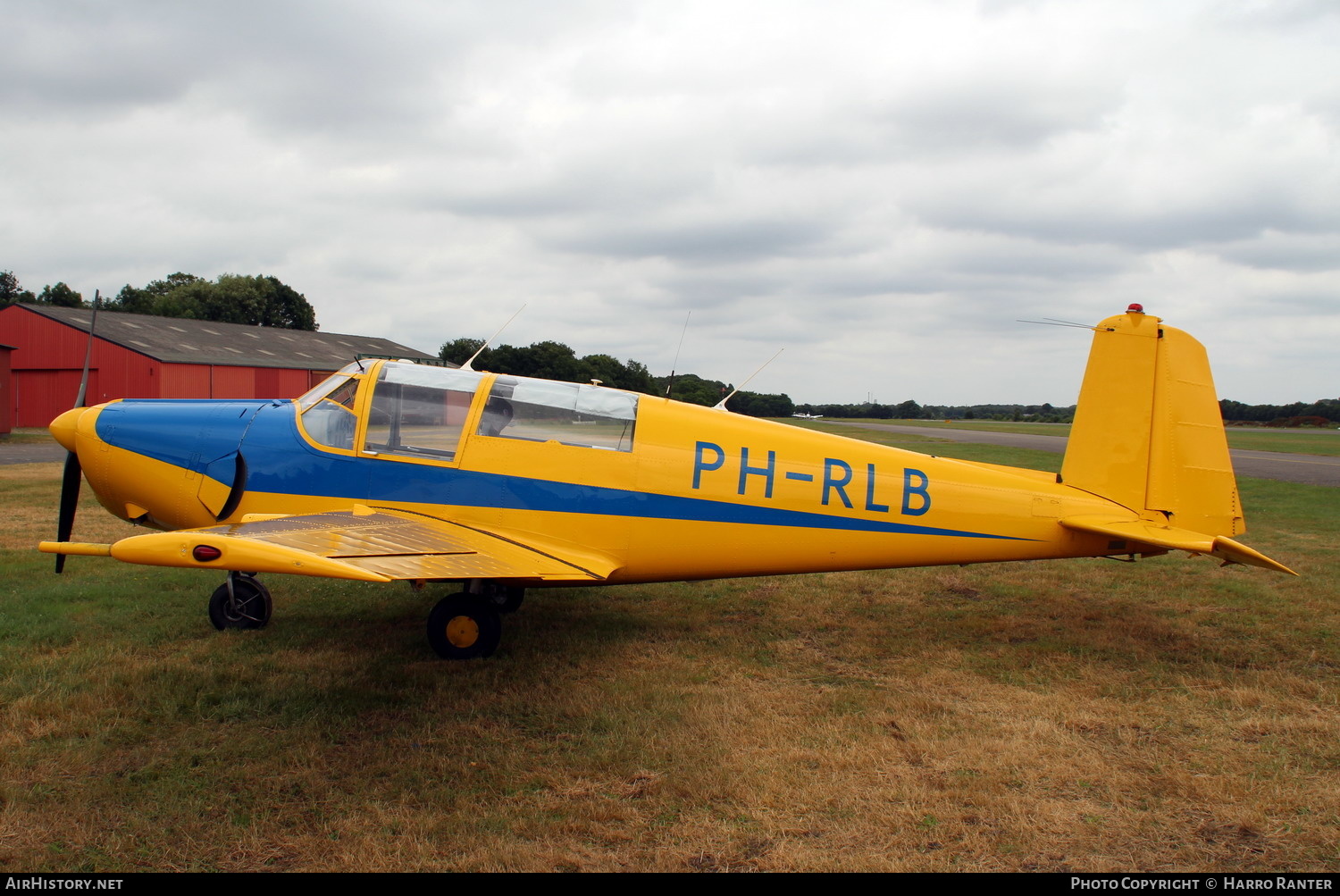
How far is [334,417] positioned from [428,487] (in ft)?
2.72

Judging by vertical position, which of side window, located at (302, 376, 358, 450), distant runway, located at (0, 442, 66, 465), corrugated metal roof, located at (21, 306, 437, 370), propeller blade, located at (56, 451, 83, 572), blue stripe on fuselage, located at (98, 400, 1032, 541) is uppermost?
corrugated metal roof, located at (21, 306, 437, 370)

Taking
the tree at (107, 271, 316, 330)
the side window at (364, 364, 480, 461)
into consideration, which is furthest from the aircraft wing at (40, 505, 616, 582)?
the tree at (107, 271, 316, 330)

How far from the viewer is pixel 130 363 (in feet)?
83.8

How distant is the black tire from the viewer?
219 inches

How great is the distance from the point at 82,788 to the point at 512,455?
2750 millimetres

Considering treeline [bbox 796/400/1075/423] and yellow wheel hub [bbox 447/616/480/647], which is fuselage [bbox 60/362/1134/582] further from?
treeline [bbox 796/400/1075/423]

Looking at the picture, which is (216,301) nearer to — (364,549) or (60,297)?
(60,297)

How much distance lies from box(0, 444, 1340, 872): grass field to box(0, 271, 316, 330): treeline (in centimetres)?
5557

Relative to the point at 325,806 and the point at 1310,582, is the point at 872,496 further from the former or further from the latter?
the point at 1310,582

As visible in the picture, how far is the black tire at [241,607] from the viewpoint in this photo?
557cm

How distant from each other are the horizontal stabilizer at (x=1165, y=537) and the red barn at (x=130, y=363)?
76.3 ft

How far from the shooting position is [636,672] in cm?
493
